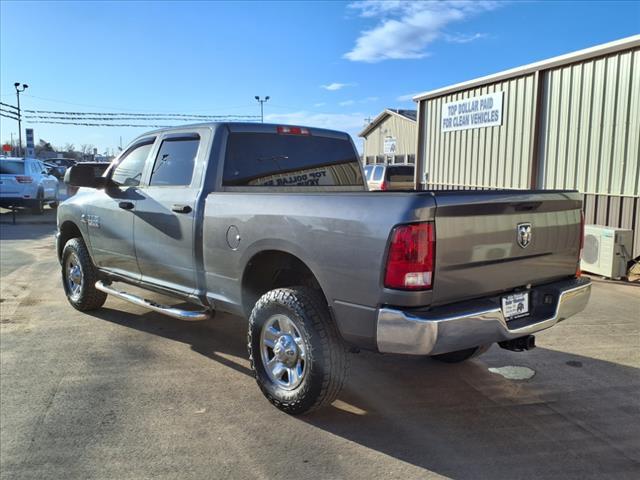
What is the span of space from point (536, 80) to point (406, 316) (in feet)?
30.0

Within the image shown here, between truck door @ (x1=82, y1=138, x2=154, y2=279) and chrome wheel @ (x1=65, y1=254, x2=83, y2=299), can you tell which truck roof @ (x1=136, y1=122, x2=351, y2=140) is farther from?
chrome wheel @ (x1=65, y1=254, x2=83, y2=299)

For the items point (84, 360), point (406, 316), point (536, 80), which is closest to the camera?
point (406, 316)

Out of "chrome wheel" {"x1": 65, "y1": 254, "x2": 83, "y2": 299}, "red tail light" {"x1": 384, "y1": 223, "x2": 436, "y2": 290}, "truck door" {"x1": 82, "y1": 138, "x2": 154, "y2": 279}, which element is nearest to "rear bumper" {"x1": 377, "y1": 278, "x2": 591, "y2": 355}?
"red tail light" {"x1": 384, "y1": 223, "x2": 436, "y2": 290}

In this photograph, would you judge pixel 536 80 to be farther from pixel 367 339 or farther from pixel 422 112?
pixel 367 339

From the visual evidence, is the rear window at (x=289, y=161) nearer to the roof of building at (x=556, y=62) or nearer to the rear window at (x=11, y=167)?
the roof of building at (x=556, y=62)

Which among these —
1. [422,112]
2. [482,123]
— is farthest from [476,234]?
[422,112]

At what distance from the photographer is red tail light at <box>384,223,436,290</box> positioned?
2840mm

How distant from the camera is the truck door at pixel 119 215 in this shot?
5074 mm

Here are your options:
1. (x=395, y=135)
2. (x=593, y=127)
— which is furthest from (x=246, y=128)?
(x=395, y=135)

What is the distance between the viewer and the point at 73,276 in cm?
616

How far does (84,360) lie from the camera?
462cm

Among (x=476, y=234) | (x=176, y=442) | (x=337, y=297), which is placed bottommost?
(x=176, y=442)

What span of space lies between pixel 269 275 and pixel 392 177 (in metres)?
14.2

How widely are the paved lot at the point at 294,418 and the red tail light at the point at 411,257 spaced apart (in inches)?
41.1
